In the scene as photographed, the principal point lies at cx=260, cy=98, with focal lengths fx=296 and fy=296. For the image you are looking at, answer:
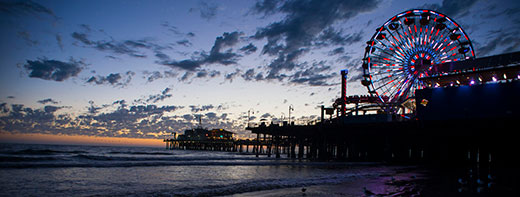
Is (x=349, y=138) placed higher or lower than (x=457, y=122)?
lower

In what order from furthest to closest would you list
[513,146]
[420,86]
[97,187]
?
[420,86], [513,146], [97,187]

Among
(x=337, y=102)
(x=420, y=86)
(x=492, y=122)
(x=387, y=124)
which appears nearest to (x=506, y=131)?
(x=492, y=122)

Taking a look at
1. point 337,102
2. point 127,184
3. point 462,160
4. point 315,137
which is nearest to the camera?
point 127,184

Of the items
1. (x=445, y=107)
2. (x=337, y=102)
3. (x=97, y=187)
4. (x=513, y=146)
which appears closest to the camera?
(x=97, y=187)

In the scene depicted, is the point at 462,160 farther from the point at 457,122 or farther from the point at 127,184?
the point at 127,184

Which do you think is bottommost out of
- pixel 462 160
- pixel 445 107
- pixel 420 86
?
pixel 462 160

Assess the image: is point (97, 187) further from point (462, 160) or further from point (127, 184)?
point (462, 160)

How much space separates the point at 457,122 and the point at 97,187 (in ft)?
98.2

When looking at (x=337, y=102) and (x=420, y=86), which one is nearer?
(x=420, y=86)

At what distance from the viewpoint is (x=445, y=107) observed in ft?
104

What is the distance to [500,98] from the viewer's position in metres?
28.5

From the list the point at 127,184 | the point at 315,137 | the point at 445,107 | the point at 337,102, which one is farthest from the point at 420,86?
the point at 127,184

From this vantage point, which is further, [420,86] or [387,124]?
[420,86]

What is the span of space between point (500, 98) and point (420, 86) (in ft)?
31.6
